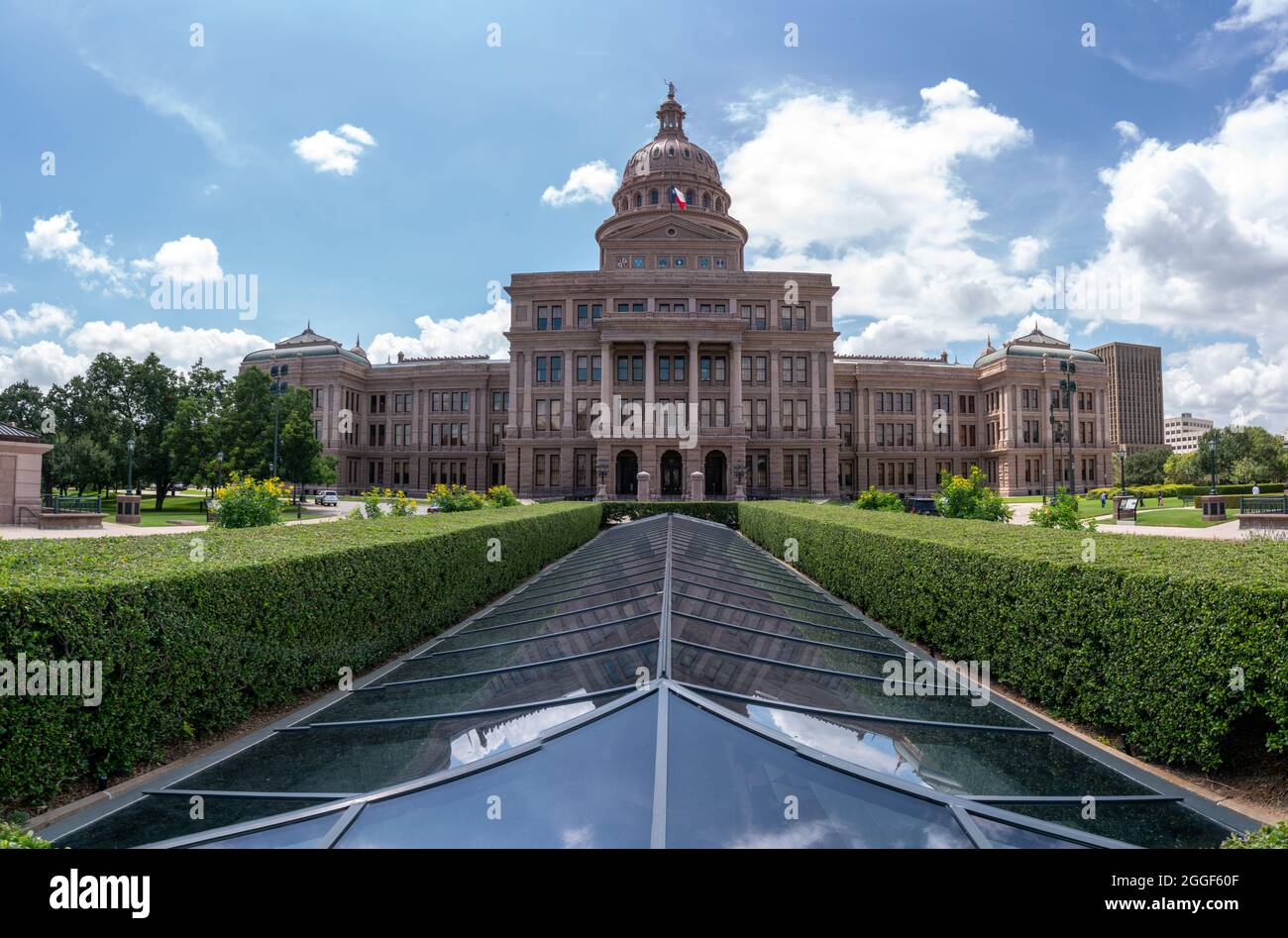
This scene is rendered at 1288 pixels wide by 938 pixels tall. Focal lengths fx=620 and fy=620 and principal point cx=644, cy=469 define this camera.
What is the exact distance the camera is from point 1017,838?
2.80m

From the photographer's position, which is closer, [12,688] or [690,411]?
[12,688]

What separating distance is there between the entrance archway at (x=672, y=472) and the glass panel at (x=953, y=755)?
4632 cm

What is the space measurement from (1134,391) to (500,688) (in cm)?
17890

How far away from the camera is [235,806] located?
3.74 m

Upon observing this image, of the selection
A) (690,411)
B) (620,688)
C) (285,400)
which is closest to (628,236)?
(690,411)

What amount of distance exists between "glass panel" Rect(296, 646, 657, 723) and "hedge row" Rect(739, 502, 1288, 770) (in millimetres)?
4026

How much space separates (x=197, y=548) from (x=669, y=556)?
5905 millimetres

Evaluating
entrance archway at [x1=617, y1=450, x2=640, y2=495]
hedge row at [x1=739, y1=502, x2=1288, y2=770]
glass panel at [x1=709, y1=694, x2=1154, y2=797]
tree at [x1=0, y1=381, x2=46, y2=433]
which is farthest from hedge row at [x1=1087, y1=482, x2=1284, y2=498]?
tree at [x1=0, y1=381, x2=46, y2=433]

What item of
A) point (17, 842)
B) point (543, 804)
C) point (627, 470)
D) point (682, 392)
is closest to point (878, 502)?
point (543, 804)

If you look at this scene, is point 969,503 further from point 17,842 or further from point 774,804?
point 17,842

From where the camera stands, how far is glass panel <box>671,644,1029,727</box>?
179 inches

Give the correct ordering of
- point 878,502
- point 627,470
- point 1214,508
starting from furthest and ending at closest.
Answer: point 627,470
point 1214,508
point 878,502
